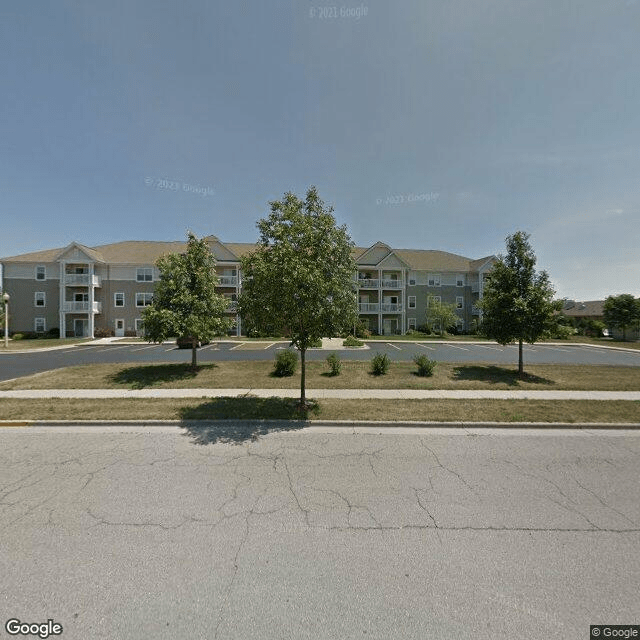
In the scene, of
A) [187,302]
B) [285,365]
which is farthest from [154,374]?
[285,365]

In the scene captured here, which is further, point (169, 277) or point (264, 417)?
point (169, 277)

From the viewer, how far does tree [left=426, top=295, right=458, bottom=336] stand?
110ft

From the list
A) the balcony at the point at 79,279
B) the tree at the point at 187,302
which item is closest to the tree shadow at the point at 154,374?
the tree at the point at 187,302

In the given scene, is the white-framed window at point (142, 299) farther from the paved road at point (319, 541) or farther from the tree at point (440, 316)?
the tree at point (440, 316)

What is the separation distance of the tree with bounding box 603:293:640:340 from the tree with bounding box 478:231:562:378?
3747 centimetres


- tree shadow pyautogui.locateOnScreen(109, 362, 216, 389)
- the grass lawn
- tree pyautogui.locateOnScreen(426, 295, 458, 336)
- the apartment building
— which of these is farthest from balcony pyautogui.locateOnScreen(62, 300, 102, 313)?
tree pyautogui.locateOnScreen(426, 295, 458, 336)

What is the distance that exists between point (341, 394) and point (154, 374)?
317 inches

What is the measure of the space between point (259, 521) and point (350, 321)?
5.20 metres

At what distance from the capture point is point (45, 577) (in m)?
2.70

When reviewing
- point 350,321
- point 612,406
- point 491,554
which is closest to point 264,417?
point 350,321

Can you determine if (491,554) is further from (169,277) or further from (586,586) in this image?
(169,277)

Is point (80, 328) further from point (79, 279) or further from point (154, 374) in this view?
point (154, 374)

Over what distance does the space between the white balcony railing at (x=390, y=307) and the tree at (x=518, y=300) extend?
23196mm

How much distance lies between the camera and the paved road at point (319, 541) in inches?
93.8
